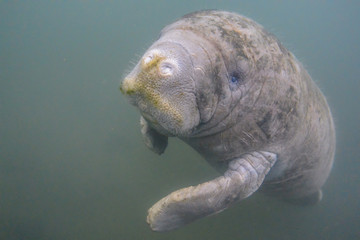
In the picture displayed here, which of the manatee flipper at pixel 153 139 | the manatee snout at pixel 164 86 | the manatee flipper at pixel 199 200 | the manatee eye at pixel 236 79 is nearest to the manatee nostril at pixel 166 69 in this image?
the manatee snout at pixel 164 86

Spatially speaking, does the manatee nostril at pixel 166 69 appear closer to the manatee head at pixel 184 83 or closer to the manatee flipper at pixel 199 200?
the manatee head at pixel 184 83

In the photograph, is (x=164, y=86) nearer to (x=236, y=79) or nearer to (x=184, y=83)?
(x=184, y=83)

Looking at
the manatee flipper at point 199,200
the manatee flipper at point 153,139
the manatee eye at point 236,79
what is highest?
the manatee eye at point 236,79

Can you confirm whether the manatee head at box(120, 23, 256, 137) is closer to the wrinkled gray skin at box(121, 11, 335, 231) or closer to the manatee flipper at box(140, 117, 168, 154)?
the wrinkled gray skin at box(121, 11, 335, 231)

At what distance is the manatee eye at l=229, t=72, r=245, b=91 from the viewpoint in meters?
2.22

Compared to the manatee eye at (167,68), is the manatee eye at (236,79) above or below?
below

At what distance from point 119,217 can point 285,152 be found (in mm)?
4712

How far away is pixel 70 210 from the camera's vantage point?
6824 millimetres

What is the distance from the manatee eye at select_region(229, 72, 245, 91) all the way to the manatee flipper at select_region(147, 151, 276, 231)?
0.91 metres

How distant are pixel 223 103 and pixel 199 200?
0.89 metres

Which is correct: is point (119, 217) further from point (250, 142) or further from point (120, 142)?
point (250, 142)

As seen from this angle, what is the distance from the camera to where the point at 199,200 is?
7.53ft

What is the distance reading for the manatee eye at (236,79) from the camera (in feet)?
7.30

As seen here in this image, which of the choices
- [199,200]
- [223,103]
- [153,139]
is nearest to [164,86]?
[223,103]
